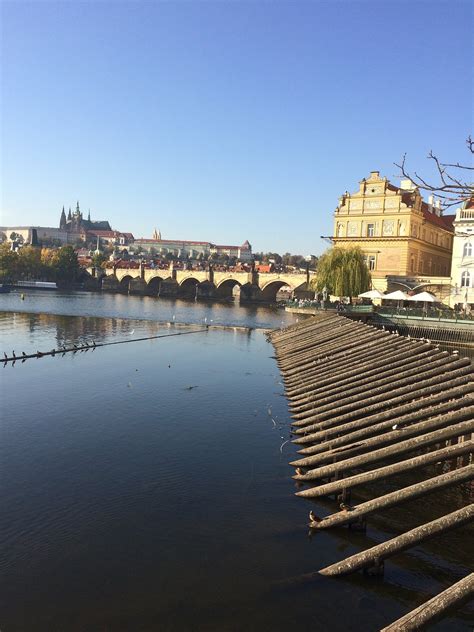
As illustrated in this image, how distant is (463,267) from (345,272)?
45.0 ft

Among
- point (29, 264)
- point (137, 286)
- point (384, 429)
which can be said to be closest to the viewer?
point (384, 429)

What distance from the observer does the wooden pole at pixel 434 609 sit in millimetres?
8289

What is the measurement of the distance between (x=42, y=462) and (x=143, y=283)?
509 ft

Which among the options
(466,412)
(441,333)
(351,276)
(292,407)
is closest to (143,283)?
(351,276)

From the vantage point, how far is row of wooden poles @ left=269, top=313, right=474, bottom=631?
35.1ft

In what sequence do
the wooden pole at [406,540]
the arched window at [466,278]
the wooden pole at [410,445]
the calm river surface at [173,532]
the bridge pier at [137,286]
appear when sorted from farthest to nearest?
the bridge pier at [137,286]
the arched window at [466,278]
the wooden pole at [410,445]
the wooden pole at [406,540]
the calm river surface at [173,532]

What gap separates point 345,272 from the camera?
224 ft

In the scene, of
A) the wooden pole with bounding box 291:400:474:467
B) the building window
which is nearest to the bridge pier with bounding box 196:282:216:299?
the building window

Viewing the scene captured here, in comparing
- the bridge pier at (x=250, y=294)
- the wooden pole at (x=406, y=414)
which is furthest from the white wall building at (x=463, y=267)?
the bridge pier at (x=250, y=294)

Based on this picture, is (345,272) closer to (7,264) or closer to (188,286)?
(188,286)

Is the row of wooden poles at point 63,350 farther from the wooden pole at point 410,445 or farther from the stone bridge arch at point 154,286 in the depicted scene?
the stone bridge arch at point 154,286

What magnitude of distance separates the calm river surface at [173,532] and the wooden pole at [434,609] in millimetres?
1503

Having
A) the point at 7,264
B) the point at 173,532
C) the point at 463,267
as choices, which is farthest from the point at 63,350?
the point at 7,264

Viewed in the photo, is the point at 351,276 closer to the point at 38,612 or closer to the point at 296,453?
the point at 296,453
